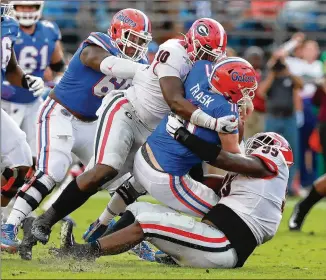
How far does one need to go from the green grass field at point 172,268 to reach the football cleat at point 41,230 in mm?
131

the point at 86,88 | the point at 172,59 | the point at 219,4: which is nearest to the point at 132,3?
the point at 219,4

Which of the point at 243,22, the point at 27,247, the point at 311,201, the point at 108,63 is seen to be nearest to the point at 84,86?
the point at 108,63

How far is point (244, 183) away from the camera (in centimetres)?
569

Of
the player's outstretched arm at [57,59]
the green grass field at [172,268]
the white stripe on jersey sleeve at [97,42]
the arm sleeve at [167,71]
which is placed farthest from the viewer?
the player's outstretched arm at [57,59]

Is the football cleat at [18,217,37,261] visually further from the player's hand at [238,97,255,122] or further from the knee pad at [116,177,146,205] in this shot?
the player's hand at [238,97,255,122]

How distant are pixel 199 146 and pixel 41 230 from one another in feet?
3.96

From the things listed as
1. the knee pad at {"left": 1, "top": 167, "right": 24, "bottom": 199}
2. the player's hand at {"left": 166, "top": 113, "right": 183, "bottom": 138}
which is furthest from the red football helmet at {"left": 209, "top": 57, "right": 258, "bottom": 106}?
the knee pad at {"left": 1, "top": 167, "right": 24, "bottom": 199}

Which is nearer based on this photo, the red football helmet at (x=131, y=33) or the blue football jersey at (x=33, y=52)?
the red football helmet at (x=131, y=33)

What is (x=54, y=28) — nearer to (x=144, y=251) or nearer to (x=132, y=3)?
(x=144, y=251)

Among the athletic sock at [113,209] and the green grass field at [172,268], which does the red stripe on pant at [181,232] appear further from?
the athletic sock at [113,209]

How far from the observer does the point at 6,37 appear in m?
6.92

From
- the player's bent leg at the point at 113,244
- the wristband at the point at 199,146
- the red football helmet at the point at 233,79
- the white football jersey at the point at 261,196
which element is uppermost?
the red football helmet at the point at 233,79

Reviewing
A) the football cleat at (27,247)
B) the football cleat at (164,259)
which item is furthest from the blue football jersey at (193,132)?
the football cleat at (27,247)

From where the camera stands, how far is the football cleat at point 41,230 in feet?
19.7
